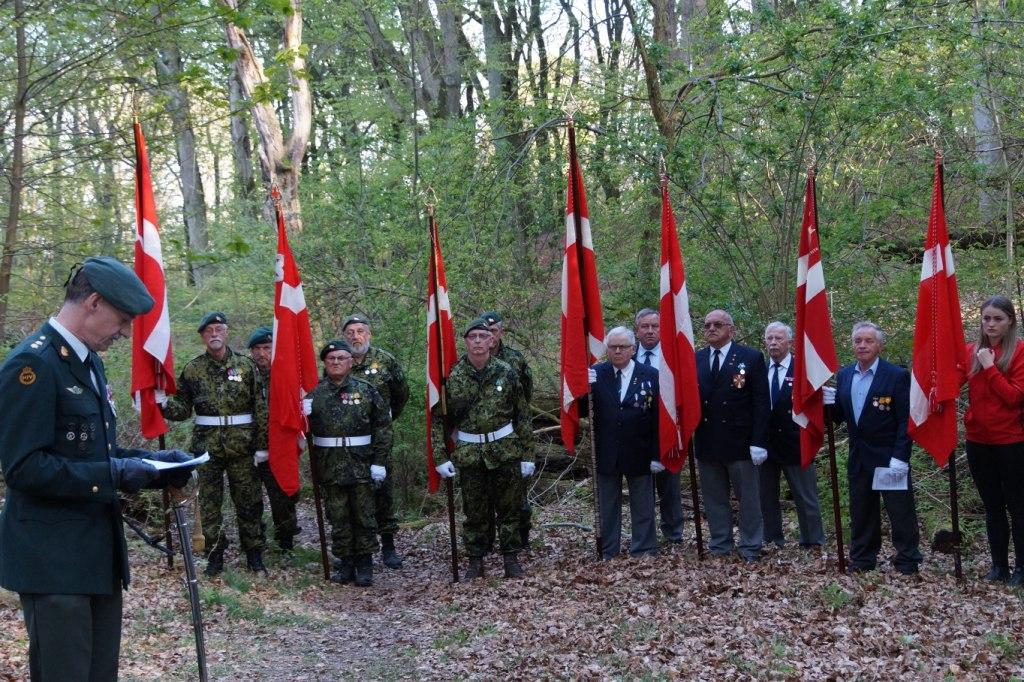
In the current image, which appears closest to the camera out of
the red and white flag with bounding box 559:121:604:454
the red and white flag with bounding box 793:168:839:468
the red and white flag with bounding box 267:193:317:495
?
the red and white flag with bounding box 793:168:839:468

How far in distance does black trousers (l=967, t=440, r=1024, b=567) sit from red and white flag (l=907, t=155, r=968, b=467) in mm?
293

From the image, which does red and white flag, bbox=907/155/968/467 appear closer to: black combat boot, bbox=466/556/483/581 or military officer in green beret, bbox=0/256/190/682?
black combat boot, bbox=466/556/483/581

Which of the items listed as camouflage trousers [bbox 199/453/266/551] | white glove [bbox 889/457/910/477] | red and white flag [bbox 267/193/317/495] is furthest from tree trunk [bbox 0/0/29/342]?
white glove [bbox 889/457/910/477]

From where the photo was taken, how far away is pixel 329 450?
28.7 ft

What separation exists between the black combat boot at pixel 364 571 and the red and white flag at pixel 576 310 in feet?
7.22

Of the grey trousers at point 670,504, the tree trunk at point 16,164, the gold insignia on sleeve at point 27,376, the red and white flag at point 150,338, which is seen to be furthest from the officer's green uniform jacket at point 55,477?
the tree trunk at point 16,164

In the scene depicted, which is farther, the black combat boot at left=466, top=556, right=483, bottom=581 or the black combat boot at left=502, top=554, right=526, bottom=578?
the black combat boot at left=466, top=556, right=483, bottom=581

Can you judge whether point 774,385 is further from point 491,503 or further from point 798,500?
point 491,503

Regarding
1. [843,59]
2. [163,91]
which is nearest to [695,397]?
[843,59]

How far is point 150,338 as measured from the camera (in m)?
7.78

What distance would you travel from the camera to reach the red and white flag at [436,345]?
8.55m

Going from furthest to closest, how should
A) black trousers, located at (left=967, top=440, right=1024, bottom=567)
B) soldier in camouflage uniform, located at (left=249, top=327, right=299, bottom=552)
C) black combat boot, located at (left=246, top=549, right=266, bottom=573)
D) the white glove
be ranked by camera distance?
soldier in camouflage uniform, located at (left=249, top=327, right=299, bottom=552), black combat boot, located at (left=246, top=549, right=266, bottom=573), the white glove, black trousers, located at (left=967, top=440, right=1024, bottom=567)

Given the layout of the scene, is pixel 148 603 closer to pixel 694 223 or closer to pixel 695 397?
pixel 695 397

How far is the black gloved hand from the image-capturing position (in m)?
3.51
